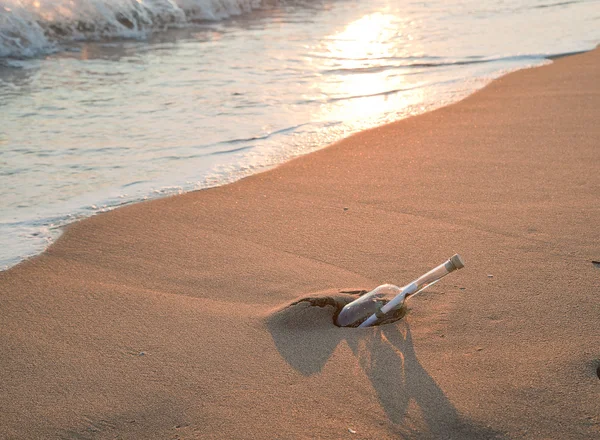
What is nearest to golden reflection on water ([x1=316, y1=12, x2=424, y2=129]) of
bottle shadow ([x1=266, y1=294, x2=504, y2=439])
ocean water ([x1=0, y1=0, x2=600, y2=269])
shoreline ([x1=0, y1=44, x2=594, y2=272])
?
ocean water ([x1=0, y1=0, x2=600, y2=269])

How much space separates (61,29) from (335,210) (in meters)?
7.27

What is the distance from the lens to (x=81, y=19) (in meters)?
9.59

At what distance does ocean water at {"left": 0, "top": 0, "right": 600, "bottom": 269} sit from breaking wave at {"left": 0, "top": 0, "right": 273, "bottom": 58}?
0.03 meters

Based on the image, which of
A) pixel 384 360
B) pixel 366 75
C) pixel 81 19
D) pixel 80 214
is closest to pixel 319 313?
pixel 384 360

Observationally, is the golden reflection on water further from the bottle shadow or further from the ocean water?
the bottle shadow

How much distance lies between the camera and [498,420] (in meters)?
1.73

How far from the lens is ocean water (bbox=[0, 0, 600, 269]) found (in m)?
3.88

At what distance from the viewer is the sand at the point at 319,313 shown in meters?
1.79

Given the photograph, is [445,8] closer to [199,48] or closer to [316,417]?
[199,48]

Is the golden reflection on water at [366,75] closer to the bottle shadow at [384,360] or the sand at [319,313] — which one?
the sand at [319,313]

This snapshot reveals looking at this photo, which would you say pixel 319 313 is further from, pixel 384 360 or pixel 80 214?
pixel 80 214

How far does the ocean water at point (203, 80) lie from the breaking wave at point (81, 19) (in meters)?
0.03

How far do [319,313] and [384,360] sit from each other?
1.10ft

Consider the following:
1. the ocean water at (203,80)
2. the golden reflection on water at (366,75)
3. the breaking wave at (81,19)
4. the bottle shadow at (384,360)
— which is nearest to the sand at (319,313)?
the bottle shadow at (384,360)
